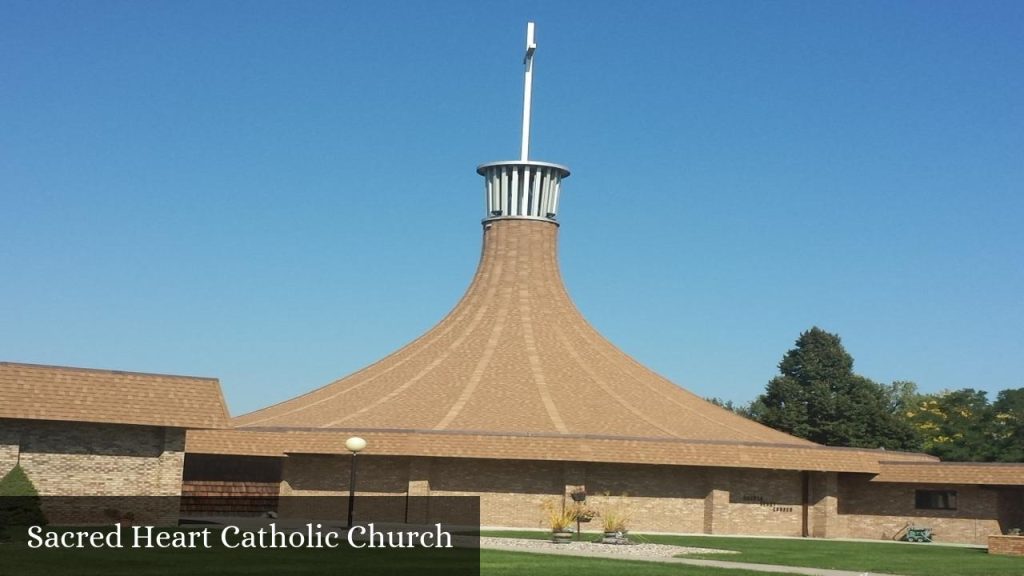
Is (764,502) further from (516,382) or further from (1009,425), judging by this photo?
(1009,425)

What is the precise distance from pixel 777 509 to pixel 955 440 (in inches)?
1750

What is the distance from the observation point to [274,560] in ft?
74.1

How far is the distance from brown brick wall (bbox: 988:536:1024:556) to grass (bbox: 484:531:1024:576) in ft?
1.25

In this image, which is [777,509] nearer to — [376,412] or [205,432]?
[376,412]

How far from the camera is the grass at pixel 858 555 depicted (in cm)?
2712

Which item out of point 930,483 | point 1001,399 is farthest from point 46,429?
point 1001,399

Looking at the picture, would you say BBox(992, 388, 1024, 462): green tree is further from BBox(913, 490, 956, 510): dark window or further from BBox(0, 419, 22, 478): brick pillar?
BBox(0, 419, 22, 478): brick pillar

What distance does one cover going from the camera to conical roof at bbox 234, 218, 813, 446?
41438mm

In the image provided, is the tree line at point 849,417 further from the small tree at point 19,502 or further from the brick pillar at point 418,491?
the small tree at point 19,502

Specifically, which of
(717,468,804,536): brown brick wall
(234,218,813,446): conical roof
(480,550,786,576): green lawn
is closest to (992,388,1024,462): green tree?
(234,218,813,446): conical roof

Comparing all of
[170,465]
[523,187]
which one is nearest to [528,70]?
[523,187]

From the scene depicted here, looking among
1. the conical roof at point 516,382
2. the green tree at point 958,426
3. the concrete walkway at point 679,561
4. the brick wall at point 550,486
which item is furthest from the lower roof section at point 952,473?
the green tree at point 958,426

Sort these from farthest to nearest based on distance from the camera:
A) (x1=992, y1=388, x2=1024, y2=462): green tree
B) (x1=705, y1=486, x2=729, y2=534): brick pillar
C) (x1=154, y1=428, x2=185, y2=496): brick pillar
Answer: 1. (x1=992, y1=388, x2=1024, y2=462): green tree
2. (x1=705, y1=486, x2=729, y2=534): brick pillar
3. (x1=154, y1=428, x2=185, y2=496): brick pillar

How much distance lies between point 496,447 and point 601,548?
9241 millimetres
